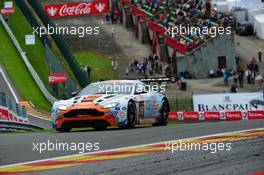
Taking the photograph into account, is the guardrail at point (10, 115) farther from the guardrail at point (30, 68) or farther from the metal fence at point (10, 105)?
the guardrail at point (30, 68)

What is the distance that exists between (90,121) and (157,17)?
33.6 metres

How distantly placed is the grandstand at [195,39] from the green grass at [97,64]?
136 inches

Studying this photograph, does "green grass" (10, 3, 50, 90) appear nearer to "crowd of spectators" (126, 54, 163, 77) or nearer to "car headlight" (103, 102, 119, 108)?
"crowd of spectators" (126, 54, 163, 77)

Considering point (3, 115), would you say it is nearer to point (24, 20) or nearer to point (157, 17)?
point (157, 17)

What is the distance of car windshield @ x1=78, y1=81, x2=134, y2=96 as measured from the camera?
14633 mm

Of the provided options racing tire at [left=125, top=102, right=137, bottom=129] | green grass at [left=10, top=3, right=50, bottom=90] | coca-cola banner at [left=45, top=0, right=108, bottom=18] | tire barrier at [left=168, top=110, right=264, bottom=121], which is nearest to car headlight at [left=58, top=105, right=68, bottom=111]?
racing tire at [left=125, top=102, right=137, bottom=129]

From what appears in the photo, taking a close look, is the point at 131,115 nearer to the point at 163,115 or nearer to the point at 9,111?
the point at 163,115

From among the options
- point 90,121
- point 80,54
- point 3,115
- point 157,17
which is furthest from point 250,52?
point 90,121

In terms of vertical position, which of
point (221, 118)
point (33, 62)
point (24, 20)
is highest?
point (24, 20)

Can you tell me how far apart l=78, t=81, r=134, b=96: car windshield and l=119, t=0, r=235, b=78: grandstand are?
2675 cm

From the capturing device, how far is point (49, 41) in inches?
1811

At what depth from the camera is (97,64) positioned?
150ft

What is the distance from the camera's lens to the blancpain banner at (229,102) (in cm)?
3092

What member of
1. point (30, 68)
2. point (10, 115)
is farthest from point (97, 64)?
point (10, 115)
